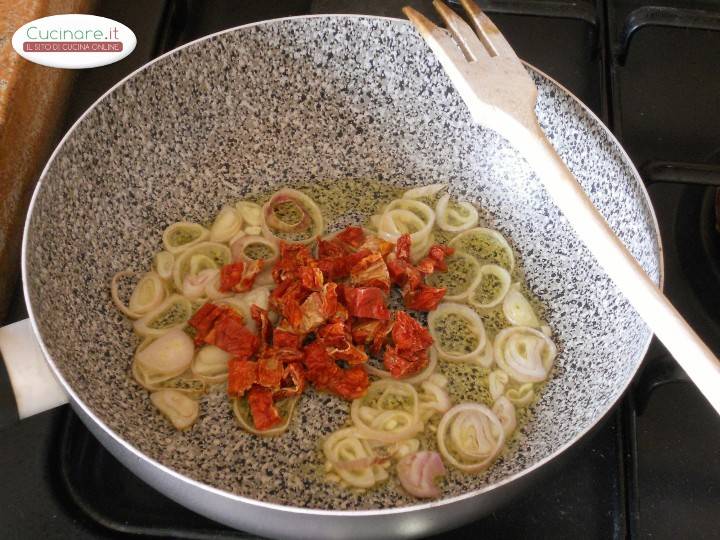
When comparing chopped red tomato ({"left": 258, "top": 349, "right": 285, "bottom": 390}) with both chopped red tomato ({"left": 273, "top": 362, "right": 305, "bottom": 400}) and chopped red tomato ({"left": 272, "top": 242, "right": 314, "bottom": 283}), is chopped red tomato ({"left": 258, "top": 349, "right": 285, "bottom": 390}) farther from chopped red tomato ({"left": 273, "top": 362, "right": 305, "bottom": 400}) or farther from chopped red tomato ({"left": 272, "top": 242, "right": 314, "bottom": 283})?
chopped red tomato ({"left": 272, "top": 242, "right": 314, "bottom": 283})

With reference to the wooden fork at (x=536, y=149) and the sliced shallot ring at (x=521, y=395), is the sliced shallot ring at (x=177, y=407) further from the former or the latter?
the wooden fork at (x=536, y=149)

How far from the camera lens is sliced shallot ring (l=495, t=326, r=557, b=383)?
92 cm

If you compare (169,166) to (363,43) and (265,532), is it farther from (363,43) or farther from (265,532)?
(265,532)

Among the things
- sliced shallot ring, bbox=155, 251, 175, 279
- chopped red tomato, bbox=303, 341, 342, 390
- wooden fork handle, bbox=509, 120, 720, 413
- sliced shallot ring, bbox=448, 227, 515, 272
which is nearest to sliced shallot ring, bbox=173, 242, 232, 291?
sliced shallot ring, bbox=155, 251, 175, 279

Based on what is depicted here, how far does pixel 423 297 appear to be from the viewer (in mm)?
961

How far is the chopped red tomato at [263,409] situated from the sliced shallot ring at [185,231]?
0.82 ft

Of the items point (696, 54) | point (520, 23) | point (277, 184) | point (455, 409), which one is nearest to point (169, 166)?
point (277, 184)

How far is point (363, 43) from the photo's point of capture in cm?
105

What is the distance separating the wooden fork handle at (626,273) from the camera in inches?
25.9

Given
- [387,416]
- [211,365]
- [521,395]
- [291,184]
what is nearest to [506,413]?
[521,395]

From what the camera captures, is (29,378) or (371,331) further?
(371,331)
